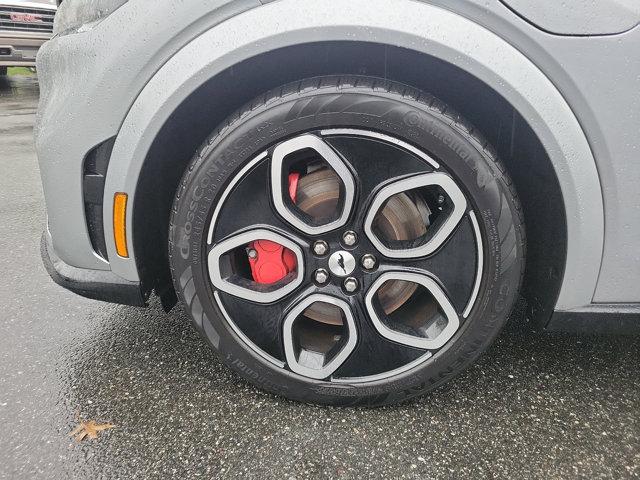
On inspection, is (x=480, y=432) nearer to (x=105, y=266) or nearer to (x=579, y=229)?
(x=579, y=229)

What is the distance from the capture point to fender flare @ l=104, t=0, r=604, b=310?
1.12 m

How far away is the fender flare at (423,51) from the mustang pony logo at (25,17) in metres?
9.03

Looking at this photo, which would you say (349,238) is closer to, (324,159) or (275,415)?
(324,159)

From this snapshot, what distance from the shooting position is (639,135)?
113 cm

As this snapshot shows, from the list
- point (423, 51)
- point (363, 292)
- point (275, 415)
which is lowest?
point (275, 415)

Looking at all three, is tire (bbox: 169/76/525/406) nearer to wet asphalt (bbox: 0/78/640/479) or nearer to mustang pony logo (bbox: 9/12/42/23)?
wet asphalt (bbox: 0/78/640/479)

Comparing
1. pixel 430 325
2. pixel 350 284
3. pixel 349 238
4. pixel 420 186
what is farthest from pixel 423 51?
pixel 430 325

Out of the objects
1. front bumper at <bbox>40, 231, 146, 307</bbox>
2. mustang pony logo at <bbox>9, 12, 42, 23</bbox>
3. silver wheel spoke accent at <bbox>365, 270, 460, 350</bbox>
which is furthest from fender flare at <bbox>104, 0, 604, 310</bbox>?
mustang pony logo at <bbox>9, 12, 42, 23</bbox>

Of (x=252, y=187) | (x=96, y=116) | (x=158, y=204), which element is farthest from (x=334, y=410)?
(x=96, y=116)

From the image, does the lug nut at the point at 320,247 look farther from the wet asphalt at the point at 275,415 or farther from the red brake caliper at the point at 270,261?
the wet asphalt at the point at 275,415

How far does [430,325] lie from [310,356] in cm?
37

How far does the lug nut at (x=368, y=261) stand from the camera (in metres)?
1.31

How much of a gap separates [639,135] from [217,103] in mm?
1084

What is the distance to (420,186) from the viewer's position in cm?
123
